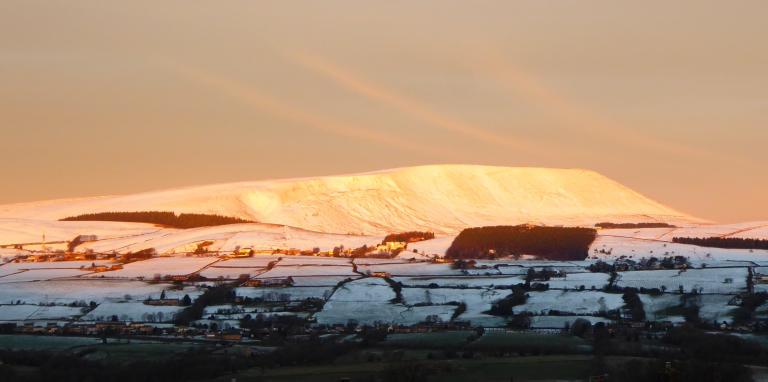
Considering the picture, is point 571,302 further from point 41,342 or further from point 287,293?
point 41,342

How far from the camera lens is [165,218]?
190125 mm

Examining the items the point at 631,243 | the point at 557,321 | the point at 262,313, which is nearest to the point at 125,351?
the point at 262,313

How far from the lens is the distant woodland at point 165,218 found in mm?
186663

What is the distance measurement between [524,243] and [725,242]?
1880 centimetres

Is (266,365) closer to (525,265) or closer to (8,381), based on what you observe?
(8,381)

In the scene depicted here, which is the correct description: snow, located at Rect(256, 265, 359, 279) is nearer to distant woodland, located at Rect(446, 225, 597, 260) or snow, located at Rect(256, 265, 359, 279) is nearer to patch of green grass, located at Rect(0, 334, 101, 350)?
distant woodland, located at Rect(446, 225, 597, 260)

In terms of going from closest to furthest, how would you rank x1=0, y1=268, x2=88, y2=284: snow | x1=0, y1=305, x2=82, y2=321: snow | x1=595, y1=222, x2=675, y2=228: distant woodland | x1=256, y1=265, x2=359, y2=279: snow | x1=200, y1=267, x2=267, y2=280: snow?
x1=0, y1=305, x2=82, y2=321: snow < x1=256, y1=265, x2=359, y2=279: snow < x1=200, y1=267, x2=267, y2=280: snow < x1=0, y1=268, x2=88, y2=284: snow < x1=595, y1=222, x2=675, y2=228: distant woodland

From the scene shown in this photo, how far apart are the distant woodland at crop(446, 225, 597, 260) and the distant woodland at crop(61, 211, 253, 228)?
39.2 meters

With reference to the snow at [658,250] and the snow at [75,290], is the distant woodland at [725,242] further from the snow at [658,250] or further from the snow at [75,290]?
the snow at [75,290]

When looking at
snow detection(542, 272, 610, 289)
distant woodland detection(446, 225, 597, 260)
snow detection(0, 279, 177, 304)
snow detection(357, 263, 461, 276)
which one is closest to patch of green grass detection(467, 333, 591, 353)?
snow detection(542, 272, 610, 289)

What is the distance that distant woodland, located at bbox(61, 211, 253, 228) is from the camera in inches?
7349

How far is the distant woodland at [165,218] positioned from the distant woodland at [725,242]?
55.7 meters

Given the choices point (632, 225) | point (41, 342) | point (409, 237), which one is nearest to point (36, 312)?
point (41, 342)

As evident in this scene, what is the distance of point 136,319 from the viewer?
10238 cm
